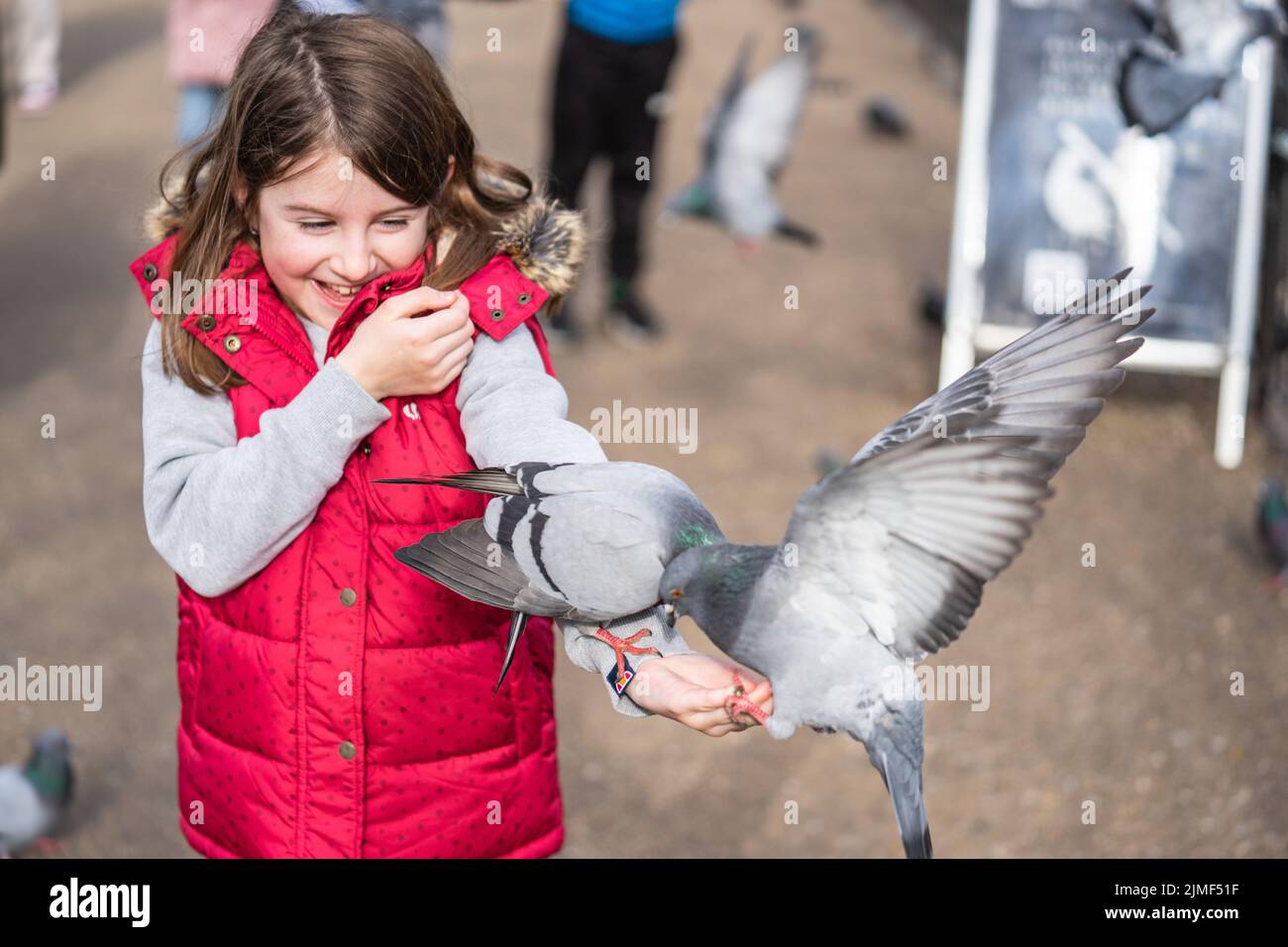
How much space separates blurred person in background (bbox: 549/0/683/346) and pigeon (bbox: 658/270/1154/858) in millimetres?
3874

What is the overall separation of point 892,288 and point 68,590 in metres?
→ 4.16

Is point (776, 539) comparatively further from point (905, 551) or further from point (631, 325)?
point (905, 551)

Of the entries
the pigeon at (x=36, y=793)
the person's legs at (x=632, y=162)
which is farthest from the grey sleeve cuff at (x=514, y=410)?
the person's legs at (x=632, y=162)

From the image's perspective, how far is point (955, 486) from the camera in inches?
55.2

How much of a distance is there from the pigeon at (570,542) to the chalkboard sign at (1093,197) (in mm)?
3968

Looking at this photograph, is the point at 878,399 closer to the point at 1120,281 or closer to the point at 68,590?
the point at 68,590

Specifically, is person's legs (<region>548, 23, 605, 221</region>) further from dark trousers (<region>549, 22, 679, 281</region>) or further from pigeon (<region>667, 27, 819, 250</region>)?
pigeon (<region>667, 27, 819, 250</region>)

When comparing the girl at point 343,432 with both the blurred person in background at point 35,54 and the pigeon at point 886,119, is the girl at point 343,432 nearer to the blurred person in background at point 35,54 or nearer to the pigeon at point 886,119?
the pigeon at point 886,119

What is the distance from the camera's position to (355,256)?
68.9 inches

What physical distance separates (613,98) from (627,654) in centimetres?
425

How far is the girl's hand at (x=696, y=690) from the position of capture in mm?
1593

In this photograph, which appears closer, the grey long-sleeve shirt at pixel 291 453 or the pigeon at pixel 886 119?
the grey long-sleeve shirt at pixel 291 453

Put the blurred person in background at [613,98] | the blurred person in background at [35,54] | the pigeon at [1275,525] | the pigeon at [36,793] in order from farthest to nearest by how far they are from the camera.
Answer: the blurred person in background at [35,54] → the blurred person in background at [613,98] → the pigeon at [1275,525] → the pigeon at [36,793]
